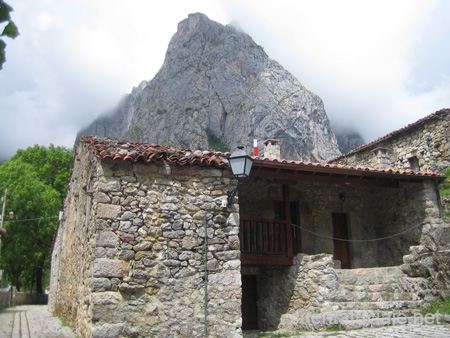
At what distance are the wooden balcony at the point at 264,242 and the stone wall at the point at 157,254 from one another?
1744 mm

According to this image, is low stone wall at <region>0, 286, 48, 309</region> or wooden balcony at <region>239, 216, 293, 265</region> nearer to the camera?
wooden balcony at <region>239, 216, 293, 265</region>

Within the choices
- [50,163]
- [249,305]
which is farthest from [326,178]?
[50,163]

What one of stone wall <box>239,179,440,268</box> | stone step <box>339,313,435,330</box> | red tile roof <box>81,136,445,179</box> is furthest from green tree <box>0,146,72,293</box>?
stone step <box>339,313,435,330</box>

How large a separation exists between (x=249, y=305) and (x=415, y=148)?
1027 centimetres

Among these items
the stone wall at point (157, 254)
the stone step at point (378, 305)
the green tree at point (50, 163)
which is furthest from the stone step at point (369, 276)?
the green tree at point (50, 163)

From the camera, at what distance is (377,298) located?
27.9 ft

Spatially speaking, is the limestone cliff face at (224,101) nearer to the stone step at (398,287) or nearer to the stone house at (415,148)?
the stone house at (415,148)

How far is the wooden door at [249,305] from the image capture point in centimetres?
1006

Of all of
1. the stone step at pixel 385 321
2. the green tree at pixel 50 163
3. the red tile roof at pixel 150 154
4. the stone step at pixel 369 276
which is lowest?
the stone step at pixel 385 321

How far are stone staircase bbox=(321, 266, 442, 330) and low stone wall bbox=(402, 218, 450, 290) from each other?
0.18m

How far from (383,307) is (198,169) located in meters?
4.97

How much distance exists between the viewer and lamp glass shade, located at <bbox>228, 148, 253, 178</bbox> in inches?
252

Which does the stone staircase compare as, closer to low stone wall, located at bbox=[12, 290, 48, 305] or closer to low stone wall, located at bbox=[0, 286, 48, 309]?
low stone wall, located at bbox=[0, 286, 48, 309]

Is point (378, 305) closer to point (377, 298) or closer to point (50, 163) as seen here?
point (377, 298)
